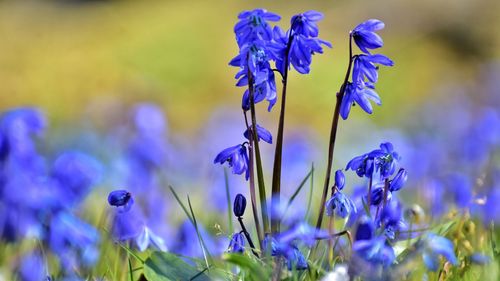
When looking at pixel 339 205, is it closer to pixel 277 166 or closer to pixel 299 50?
pixel 277 166

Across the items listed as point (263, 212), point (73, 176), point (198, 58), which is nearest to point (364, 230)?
point (263, 212)

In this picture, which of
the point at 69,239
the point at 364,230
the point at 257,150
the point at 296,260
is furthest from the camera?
the point at 69,239

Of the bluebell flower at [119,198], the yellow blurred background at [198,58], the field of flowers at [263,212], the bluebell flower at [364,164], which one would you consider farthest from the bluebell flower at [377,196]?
the yellow blurred background at [198,58]

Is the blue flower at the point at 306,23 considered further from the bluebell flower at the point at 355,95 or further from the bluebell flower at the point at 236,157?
the bluebell flower at the point at 236,157

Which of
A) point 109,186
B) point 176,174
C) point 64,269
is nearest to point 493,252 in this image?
point 64,269

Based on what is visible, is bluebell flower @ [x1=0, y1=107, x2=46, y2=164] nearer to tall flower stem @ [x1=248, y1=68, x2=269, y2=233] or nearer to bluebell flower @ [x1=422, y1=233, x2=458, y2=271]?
tall flower stem @ [x1=248, y1=68, x2=269, y2=233]
